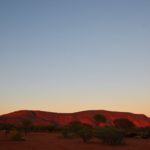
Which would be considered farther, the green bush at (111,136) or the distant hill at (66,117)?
the distant hill at (66,117)

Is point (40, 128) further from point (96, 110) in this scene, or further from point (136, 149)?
point (96, 110)

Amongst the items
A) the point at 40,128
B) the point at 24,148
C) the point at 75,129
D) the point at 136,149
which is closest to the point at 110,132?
the point at 136,149

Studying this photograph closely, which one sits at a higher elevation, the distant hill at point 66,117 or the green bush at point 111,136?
the distant hill at point 66,117

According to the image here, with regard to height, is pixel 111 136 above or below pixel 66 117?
below

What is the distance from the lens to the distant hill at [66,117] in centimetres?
10325

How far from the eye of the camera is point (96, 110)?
118 m

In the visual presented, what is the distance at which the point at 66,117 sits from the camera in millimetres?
112438

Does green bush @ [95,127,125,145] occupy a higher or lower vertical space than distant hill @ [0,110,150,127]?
lower

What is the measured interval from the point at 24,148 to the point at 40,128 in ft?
127

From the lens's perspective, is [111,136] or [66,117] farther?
[66,117]

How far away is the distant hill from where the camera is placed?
10325 centimetres

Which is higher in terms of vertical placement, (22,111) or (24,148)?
(22,111)

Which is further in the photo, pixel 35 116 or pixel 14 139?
pixel 35 116

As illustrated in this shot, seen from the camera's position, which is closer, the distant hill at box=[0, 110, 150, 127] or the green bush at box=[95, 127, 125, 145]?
the green bush at box=[95, 127, 125, 145]
